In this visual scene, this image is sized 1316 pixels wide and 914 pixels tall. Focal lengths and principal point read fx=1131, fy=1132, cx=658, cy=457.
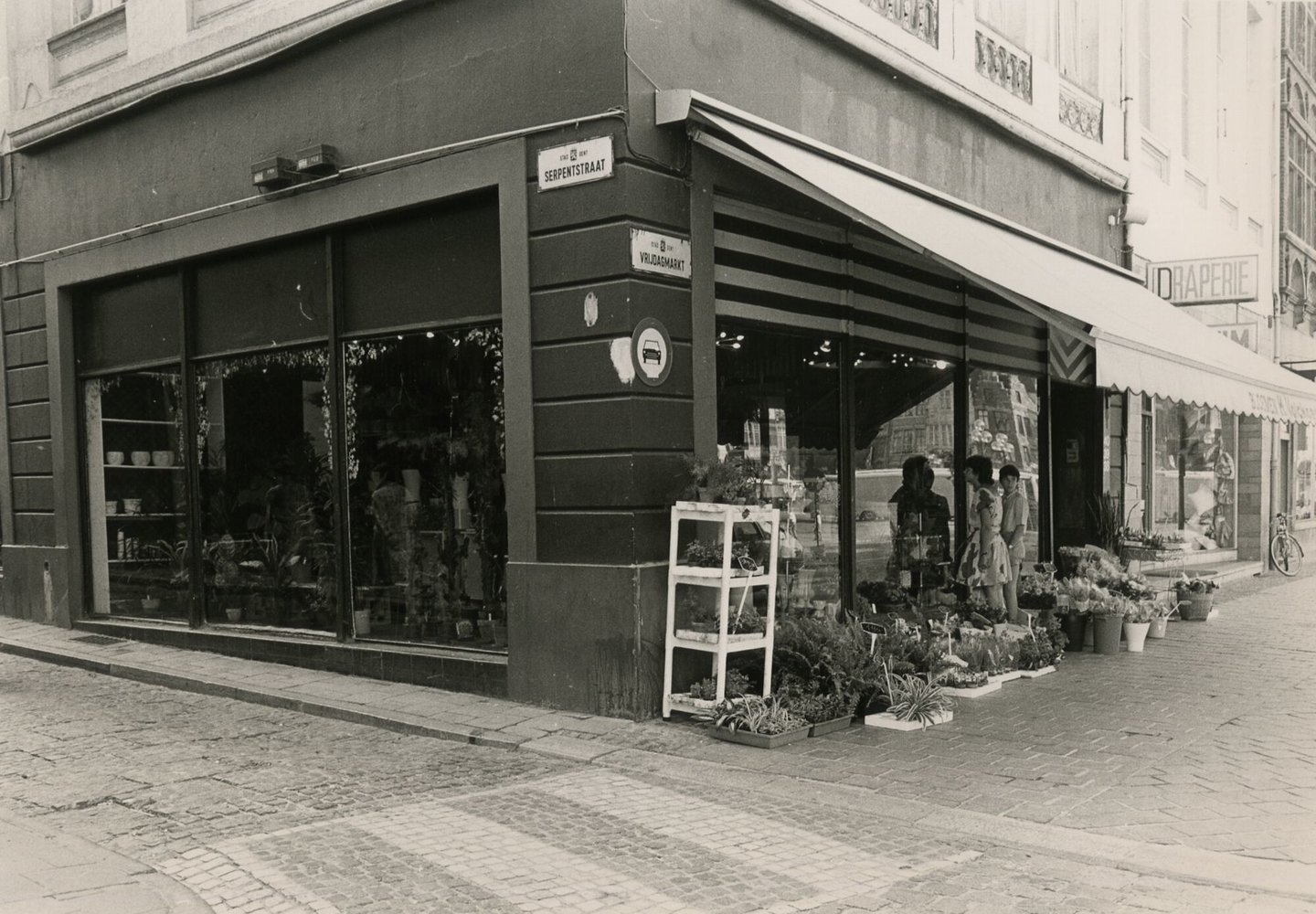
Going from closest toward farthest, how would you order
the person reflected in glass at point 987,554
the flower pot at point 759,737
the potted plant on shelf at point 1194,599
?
the flower pot at point 759,737 → the person reflected in glass at point 987,554 → the potted plant on shelf at point 1194,599

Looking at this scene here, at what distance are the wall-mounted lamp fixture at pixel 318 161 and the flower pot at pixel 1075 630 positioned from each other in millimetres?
7106

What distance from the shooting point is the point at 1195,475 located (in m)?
17.0

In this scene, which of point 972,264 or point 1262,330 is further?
point 1262,330

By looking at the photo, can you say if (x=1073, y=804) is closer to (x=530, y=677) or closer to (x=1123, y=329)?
(x=530, y=677)

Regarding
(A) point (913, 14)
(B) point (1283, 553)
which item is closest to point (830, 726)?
(A) point (913, 14)

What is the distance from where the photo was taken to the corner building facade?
7.26 m

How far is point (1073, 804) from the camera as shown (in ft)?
17.3

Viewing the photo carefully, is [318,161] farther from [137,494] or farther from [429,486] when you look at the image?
[137,494]

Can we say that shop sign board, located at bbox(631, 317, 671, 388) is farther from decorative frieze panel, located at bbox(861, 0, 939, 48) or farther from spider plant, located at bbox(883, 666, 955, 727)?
decorative frieze panel, located at bbox(861, 0, 939, 48)

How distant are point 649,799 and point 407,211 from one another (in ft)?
15.8

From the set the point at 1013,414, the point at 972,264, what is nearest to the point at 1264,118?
the point at 1013,414

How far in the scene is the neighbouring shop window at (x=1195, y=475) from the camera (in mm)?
15922

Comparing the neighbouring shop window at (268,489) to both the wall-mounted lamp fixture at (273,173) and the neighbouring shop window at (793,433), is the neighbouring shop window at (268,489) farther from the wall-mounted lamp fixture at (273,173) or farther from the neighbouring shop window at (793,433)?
the neighbouring shop window at (793,433)

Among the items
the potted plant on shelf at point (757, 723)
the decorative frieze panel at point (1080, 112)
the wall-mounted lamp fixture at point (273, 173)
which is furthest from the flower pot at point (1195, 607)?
Result: the wall-mounted lamp fixture at point (273, 173)
